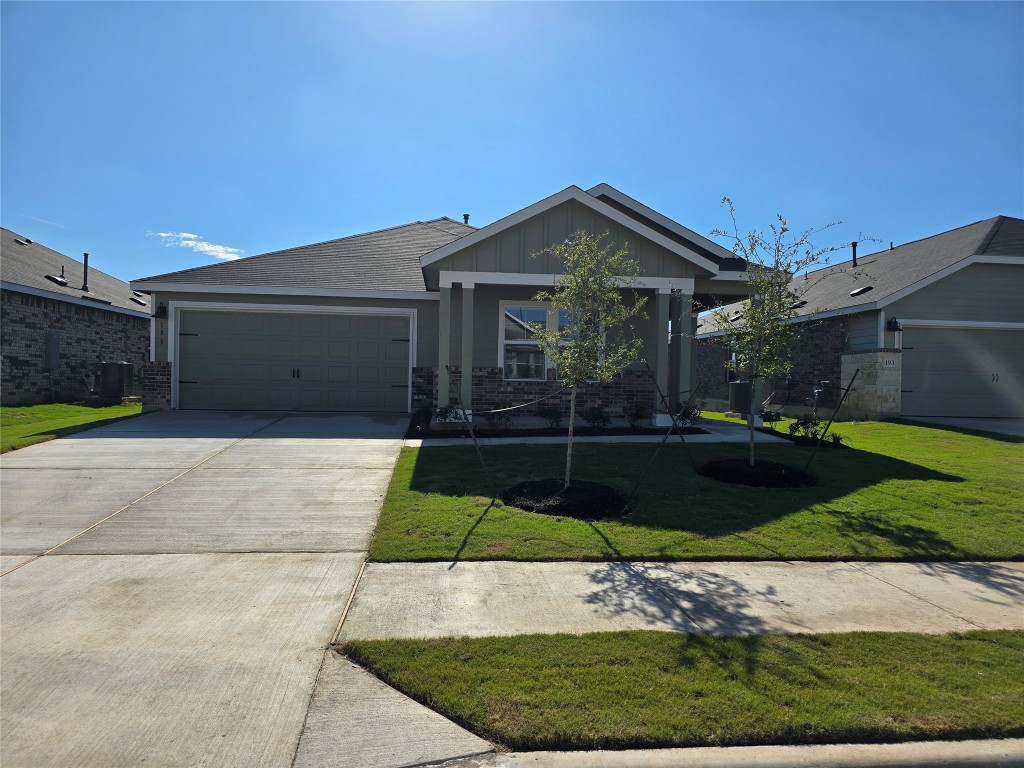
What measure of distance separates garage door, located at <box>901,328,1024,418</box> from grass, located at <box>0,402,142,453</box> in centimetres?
1933

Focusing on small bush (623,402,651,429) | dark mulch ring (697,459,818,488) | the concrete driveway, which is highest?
small bush (623,402,651,429)

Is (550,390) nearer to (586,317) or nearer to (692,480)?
(692,480)

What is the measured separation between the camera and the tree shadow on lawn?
20.0ft

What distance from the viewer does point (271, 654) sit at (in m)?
3.44

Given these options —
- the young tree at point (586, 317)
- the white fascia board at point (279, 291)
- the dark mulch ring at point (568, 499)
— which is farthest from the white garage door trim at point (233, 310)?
the dark mulch ring at point (568, 499)

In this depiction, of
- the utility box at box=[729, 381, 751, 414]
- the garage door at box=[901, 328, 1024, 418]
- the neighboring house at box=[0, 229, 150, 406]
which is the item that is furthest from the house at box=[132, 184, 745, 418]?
the garage door at box=[901, 328, 1024, 418]

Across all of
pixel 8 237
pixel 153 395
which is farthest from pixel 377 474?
pixel 8 237

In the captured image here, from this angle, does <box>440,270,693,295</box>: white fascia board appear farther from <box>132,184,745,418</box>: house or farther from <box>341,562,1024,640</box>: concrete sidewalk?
<box>341,562,1024,640</box>: concrete sidewalk

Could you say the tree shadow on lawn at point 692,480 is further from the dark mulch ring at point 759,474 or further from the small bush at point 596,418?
the small bush at point 596,418

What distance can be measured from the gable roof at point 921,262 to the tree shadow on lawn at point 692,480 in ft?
18.5

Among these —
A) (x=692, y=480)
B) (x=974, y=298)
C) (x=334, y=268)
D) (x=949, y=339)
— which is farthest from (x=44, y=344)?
(x=974, y=298)

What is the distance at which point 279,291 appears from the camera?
45.0 feet

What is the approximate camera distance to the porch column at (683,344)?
40.0ft

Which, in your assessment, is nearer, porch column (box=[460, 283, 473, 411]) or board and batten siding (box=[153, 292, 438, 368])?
porch column (box=[460, 283, 473, 411])
